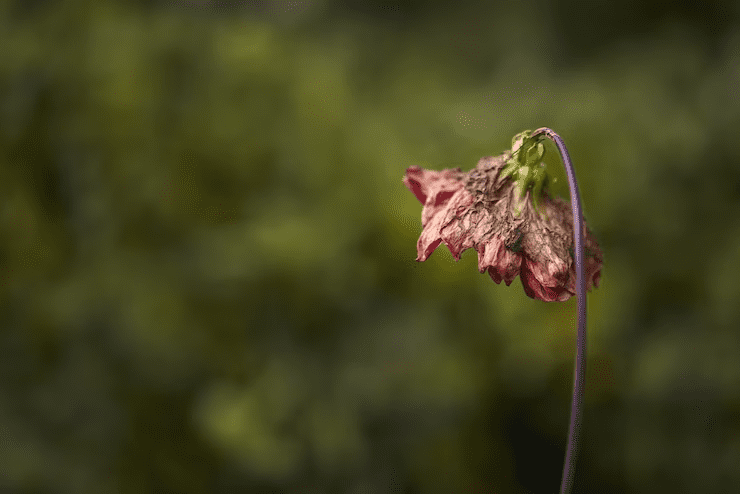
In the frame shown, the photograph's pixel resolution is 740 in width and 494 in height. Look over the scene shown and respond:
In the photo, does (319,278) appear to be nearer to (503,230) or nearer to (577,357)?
(503,230)

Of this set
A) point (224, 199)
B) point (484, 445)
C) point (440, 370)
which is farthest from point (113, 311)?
point (484, 445)

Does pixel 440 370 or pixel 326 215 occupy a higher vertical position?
pixel 326 215

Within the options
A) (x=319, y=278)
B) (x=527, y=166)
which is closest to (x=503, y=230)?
(x=527, y=166)

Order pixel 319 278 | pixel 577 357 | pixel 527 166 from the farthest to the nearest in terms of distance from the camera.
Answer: pixel 319 278, pixel 527 166, pixel 577 357

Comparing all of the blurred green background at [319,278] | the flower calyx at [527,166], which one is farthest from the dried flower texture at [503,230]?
the blurred green background at [319,278]

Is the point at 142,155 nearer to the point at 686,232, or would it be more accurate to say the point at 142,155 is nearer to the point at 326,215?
the point at 326,215

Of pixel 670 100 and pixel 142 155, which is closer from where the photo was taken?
pixel 670 100
